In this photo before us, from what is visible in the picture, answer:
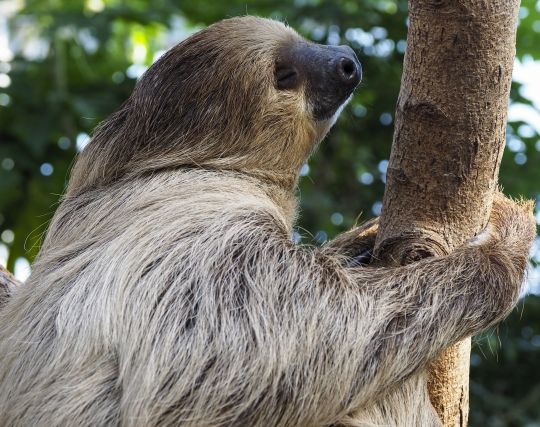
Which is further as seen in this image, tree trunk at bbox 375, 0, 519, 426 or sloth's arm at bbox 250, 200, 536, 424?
tree trunk at bbox 375, 0, 519, 426

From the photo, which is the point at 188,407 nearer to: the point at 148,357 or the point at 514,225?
the point at 148,357

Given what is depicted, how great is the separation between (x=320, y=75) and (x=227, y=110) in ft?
2.43

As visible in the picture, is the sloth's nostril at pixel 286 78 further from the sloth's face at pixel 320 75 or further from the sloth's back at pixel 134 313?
the sloth's back at pixel 134 313

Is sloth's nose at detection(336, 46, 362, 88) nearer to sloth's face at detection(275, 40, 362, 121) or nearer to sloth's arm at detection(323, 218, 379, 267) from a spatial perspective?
sloth's face at detection(275, 40, 362, 121)

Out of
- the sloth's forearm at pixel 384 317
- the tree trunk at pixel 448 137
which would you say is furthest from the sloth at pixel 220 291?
the tree trunk at pixel 448 137

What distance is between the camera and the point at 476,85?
5320mm

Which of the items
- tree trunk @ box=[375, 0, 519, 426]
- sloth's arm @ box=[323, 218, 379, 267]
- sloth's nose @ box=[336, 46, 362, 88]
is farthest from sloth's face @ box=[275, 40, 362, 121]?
tree trunk @ box=[375, 0, 519, 426]

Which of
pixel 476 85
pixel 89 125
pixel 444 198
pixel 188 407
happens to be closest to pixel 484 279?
pixel 444 198

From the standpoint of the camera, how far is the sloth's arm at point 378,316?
16.2 feet

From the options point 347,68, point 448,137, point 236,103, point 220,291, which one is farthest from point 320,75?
point 220,291

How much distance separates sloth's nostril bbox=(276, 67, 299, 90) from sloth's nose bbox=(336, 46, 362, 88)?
32cm

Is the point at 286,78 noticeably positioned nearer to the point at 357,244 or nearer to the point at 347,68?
the point at 347,68

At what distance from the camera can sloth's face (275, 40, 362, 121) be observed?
21.2 feet

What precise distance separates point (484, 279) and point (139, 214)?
221 centimetres
